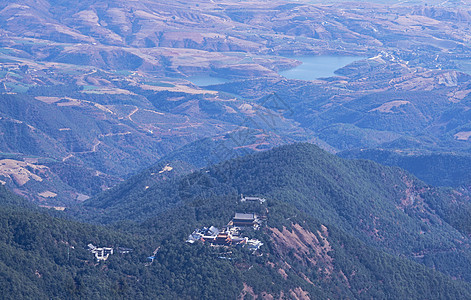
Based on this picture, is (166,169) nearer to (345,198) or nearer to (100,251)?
(345,198)

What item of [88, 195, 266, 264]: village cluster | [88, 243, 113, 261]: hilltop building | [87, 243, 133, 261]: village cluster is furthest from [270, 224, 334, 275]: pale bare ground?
[88, 243, 113, 261]: hilltop building

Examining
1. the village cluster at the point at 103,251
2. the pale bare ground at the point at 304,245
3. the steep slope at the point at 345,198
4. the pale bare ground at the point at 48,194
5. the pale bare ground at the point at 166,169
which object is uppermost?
the village cluster at the point at 103,251

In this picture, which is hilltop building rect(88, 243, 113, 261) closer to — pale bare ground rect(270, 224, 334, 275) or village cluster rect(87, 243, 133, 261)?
village cluster rect(87, 243, 133, 261)

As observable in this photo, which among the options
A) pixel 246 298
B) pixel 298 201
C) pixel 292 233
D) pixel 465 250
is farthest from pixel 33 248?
pixel 465 250

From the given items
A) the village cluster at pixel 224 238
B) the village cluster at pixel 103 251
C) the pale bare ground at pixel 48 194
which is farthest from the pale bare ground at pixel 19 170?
the village cluster at pixel 224 238

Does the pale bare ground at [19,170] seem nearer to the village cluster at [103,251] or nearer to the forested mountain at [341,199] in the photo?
the forested mountain at [341,199]

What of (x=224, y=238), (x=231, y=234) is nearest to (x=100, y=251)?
(x=224, y=238)
